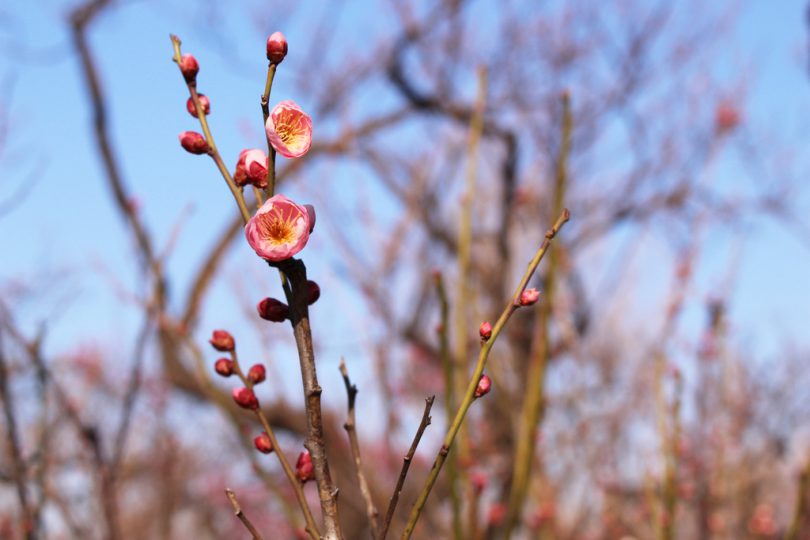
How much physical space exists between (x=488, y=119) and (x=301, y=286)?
4.77 m

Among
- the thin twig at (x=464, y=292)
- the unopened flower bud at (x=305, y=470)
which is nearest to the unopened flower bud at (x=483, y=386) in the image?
the unopened flower bud at (x=305, y=470)

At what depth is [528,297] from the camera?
1.97ft

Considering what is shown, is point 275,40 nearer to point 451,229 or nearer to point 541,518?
point 541,518

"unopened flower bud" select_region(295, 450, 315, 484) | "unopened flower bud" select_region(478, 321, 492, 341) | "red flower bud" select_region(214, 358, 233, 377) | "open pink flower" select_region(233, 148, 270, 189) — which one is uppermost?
"open pink flower" select_region(233, 148, 270, 189)

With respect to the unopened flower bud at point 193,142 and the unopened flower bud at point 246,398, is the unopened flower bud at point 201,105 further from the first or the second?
the unopened flower bud at point 246,398

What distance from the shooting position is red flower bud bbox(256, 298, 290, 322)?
20.8 inches

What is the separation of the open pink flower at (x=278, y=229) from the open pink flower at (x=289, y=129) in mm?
40

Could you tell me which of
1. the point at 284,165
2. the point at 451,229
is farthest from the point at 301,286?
the point at 451,229

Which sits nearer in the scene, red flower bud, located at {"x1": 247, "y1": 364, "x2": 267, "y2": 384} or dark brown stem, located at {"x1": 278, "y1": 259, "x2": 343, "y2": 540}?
dark brown stem, located at {"x1": 278, "y1": 259, "x2": 343, "y2": 540}

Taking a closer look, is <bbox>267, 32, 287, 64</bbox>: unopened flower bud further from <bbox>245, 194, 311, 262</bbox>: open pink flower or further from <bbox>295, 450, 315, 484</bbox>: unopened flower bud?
<bbox>295, 450, 315, 484</bbox>: unopened flower bud

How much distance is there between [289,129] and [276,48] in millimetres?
68

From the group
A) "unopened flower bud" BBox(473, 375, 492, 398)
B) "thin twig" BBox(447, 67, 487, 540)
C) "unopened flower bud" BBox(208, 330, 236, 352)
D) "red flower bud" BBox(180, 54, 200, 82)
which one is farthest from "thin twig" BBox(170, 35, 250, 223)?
"thin twig" BBox(447, 67, 487, 540)

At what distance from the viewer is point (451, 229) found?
16.6 ft

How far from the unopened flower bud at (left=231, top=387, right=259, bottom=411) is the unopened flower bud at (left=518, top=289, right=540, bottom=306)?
0.22 meters
